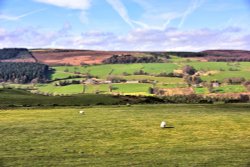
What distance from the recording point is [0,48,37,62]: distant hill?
14125 centimetres

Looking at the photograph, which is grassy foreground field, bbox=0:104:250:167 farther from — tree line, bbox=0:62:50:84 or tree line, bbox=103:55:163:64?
tree line, bbox=103:55:163:64

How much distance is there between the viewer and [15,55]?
5792 inches

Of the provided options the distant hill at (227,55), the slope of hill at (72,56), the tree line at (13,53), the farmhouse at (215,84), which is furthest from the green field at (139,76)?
the tree line at (13,53)

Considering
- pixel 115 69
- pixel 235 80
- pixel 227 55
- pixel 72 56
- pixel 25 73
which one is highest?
pixel 72 56

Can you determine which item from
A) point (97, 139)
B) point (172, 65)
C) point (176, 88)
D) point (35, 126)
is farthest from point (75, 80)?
point (97, 139)

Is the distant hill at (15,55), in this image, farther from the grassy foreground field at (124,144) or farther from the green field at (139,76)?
the grassy foreground field at (124,144)

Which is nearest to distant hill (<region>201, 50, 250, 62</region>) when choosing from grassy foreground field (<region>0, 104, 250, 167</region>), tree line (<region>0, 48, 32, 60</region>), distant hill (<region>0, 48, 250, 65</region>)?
distant hill (<region>0, 48, 250, 65</region>)

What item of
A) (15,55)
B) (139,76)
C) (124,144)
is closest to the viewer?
(124,144)

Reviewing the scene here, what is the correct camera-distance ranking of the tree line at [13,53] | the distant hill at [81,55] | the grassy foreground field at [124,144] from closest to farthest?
the grassy foreground field at [124,144]
the distant hill at [81,55]
the tree line at [13,53]

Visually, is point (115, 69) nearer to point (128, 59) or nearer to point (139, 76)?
point (139, 76)

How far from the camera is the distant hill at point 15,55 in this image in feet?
463

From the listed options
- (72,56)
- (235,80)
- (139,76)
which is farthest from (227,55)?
(72,56)

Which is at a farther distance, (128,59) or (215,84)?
(128,59)

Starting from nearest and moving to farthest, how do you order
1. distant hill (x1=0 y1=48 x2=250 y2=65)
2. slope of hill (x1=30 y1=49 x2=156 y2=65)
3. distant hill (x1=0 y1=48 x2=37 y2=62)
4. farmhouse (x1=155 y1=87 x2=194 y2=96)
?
farmhouse (x1=155 y1=87 x2=194 y2=96) < distant hill (x1=0 y1=48 x2=250 y2=65) < slope of hill (x1=30 y1=49 x2=156 y2=65) < distant hill (x1=0 y1=48 x2=37 y2=62)
